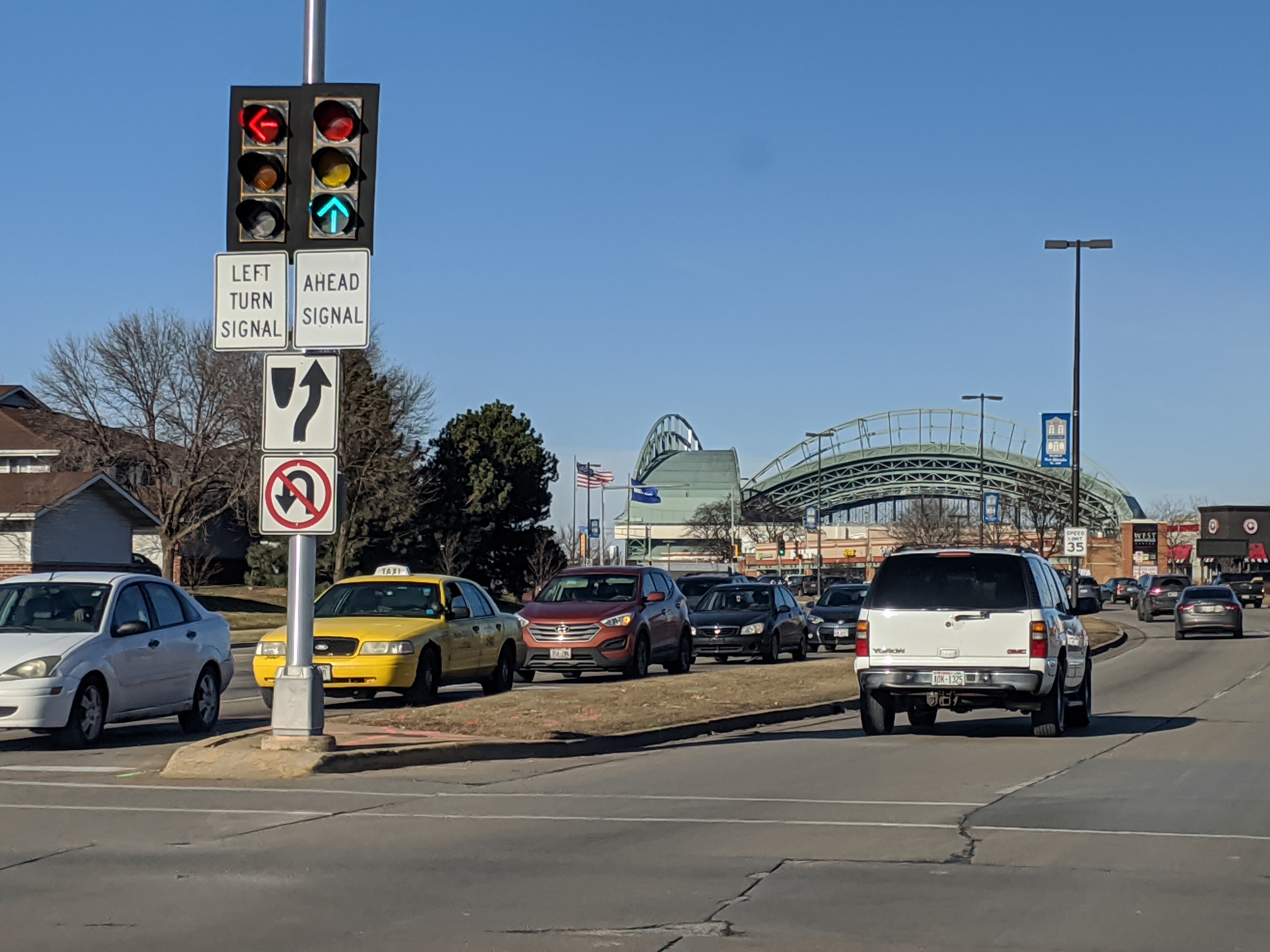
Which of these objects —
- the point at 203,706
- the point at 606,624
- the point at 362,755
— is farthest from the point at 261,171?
the point at 606,624

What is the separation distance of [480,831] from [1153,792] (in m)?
5.37

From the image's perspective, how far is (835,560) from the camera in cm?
13562

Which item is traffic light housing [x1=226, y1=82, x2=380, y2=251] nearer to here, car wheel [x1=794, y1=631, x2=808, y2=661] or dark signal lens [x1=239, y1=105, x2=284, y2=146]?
dark signal lens [x1=239, y1=105, x2=284, y2=146]

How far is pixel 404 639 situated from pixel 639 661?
5835 mm

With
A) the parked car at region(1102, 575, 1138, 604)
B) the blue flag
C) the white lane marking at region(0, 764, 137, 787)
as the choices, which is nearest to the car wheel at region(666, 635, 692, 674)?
the white lane marking at region(0, 764, 137, 787)

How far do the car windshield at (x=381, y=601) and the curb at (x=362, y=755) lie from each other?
4.02 meters

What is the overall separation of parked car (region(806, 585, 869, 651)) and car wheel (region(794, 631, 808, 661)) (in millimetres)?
3149

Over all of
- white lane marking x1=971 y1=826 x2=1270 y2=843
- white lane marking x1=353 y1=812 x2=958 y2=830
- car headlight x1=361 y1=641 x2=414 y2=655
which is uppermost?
car headlight x1=361 y1=641 x2=414 y2=655

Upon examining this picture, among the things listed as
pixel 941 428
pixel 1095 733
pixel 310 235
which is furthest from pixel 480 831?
pixel 941 428

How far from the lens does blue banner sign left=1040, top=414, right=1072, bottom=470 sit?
140ft

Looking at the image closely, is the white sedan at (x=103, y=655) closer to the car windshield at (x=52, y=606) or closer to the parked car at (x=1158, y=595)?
the car windshield at (x=52, y=606)

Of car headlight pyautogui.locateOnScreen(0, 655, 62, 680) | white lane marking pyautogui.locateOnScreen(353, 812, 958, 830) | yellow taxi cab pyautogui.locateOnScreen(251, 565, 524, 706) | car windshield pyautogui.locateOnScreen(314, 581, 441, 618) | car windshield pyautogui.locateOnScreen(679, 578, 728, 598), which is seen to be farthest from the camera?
car windshield pyautogui.locateOnScreen(679, 578, 728, 598)

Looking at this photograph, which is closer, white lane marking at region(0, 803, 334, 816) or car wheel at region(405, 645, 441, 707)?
white lane marking at region(0, 803, 334, 816)

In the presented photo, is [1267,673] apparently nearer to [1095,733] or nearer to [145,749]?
[1095,733]
